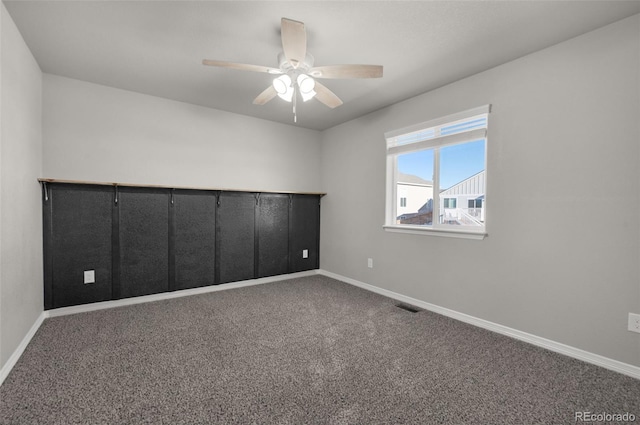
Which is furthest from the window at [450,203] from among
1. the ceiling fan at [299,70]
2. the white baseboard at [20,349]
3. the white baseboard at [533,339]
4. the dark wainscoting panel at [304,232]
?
the white baseboard at [20,349]

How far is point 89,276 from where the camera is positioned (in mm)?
2959

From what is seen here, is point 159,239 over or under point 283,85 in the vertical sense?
under

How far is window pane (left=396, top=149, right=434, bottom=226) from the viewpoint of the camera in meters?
3.27

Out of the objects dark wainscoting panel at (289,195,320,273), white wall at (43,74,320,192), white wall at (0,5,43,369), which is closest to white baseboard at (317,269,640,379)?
dark wainscoting panel at (289,195,320,273)

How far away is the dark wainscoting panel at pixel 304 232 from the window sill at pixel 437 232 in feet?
4.62

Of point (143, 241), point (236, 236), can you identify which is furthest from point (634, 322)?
point (143, 241)

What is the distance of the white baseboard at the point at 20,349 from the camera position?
1774 mm

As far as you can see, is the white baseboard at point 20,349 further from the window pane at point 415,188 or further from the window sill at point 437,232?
the window pane at point 415,188

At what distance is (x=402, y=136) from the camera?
3475mm

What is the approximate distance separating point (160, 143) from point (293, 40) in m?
2.48

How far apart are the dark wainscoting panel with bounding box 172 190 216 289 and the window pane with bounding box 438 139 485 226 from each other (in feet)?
9.28

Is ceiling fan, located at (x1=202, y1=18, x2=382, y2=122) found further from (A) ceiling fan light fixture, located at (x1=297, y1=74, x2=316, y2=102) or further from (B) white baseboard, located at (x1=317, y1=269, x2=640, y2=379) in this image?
(B) white baseboard, located at (x1=317, y1=269, x2=640, y2=379)

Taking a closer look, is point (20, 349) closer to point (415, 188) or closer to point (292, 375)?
point (292, 375)

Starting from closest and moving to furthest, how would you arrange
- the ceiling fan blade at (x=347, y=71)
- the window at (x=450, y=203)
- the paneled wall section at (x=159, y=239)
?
the ceiling fan blade at (x=347, y=71)
the paneled wall section at (x=159, y=239)
the window at (x=450, y=203)
